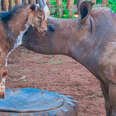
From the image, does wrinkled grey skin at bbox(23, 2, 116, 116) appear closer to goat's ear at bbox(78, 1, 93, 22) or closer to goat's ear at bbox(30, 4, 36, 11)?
goat's ear at bbox(78, 1, 93, 22)

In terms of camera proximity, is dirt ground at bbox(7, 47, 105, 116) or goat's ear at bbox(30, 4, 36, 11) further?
dirt ground at bbox(7, 47, 105, 116)

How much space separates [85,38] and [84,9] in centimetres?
23

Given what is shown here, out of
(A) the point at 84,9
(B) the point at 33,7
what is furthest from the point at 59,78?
(B) the point at 33,7

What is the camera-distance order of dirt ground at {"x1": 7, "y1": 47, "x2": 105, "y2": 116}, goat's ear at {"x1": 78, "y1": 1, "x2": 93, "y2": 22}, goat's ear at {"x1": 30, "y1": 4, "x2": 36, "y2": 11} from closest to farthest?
goat's ear at {"x1": 30, "y1": 4, "x2": 36, "y2": 11}, goat's ear at {"x1": 78, "y1": 1, "x2": 93, "y2": 22}, dirt ground at {"x1": 7, "y1": 47, "x2": 105, "y2": 116}

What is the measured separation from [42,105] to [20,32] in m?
0.67

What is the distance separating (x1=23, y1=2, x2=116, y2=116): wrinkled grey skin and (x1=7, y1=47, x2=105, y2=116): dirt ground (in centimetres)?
99

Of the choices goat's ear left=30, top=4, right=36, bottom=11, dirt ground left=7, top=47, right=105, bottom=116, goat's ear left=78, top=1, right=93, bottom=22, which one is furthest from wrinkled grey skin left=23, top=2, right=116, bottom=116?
dirt ground left=7, top=47, right=105, bottom=116

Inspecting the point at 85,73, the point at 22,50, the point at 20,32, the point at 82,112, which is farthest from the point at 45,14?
the point at 22,50

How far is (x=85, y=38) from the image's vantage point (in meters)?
2.43

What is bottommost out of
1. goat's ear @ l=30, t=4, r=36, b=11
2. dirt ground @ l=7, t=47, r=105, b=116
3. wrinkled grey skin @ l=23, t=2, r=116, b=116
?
dirt ground @ l=7, t=47, r=105, b=116

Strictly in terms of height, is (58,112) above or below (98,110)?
above

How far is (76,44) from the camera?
2.44 metres

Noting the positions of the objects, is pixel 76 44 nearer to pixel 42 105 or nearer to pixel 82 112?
pixel 42 105

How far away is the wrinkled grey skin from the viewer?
2.36 m
